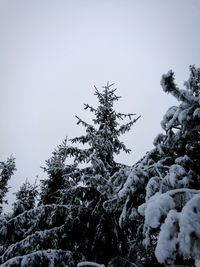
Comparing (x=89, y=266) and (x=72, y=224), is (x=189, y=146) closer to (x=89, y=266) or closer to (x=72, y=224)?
(x=89, y=266)

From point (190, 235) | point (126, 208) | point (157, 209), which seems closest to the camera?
point (190, 235)

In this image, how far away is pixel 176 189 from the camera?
11.7 ft

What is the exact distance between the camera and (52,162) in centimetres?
1791

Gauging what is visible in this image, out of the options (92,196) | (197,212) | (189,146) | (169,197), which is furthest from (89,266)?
(92,196)

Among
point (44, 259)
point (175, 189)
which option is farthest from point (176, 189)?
point (44, 259)

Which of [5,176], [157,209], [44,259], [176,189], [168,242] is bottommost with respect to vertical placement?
[168,242]

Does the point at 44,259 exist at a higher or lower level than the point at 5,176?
lower

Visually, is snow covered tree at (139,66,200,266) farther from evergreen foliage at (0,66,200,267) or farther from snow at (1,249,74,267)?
snow at (1,249,74,267)

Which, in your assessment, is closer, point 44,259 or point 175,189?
point 175,189

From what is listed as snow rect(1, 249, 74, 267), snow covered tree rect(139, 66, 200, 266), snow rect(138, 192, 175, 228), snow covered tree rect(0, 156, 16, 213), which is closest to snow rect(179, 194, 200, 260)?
snow covered tree rect(139, 66, 200, 266)

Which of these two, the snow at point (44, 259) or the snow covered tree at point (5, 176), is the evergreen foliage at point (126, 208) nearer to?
the snow at point (44, 259)

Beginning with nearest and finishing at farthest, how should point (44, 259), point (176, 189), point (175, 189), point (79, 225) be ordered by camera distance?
point (176, 189), point (175, 189), point (44, 259), point (79, 225)

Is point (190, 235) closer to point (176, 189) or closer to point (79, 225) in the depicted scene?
point (176, 189)

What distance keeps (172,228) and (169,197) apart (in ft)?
1.93
